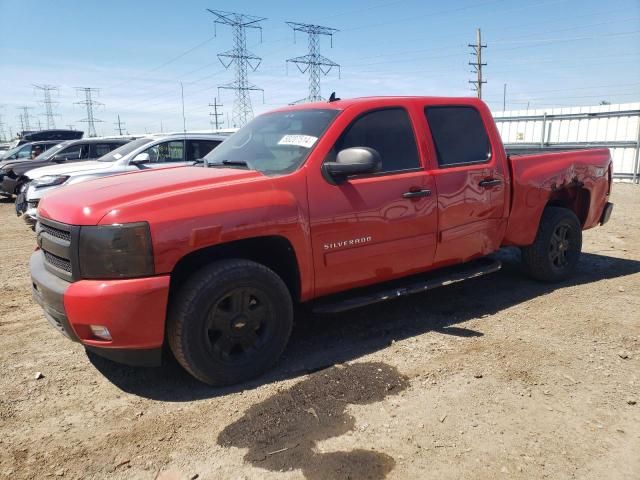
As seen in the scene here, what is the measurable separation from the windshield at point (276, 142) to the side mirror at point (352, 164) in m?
0.22

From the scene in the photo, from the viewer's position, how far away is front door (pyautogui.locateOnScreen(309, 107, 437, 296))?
11.8 feet

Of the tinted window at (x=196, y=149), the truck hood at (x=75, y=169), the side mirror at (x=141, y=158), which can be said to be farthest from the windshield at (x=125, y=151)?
the tinted window at (x=196, y=149)

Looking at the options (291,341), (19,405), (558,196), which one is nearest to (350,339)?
(291,341)

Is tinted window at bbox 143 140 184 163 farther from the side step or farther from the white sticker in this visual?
the side step

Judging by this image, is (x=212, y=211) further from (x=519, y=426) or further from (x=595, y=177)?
(x=595, y=177)

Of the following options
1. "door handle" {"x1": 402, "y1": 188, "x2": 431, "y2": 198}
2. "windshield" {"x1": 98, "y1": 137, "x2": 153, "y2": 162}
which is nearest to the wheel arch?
"door handle" {"x1": 402, "y1": 188, "x2": 431, "y2": 198}

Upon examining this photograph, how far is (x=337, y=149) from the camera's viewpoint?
149 inches

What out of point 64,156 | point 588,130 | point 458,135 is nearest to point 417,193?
point 458,135

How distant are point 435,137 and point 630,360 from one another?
7.39ft

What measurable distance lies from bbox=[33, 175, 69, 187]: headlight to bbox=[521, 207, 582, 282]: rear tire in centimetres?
810

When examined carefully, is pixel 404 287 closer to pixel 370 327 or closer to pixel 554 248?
pixel 370 327

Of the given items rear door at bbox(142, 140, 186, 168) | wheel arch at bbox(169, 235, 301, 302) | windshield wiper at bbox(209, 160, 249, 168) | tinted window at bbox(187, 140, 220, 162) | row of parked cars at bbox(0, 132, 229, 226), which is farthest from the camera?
tinted window at bbox(187, 140, 220, 162)

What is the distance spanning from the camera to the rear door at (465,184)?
4266mm

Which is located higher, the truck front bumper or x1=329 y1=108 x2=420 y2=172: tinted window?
x1=329 y1=108 x2=420 y2=172: tinted window
